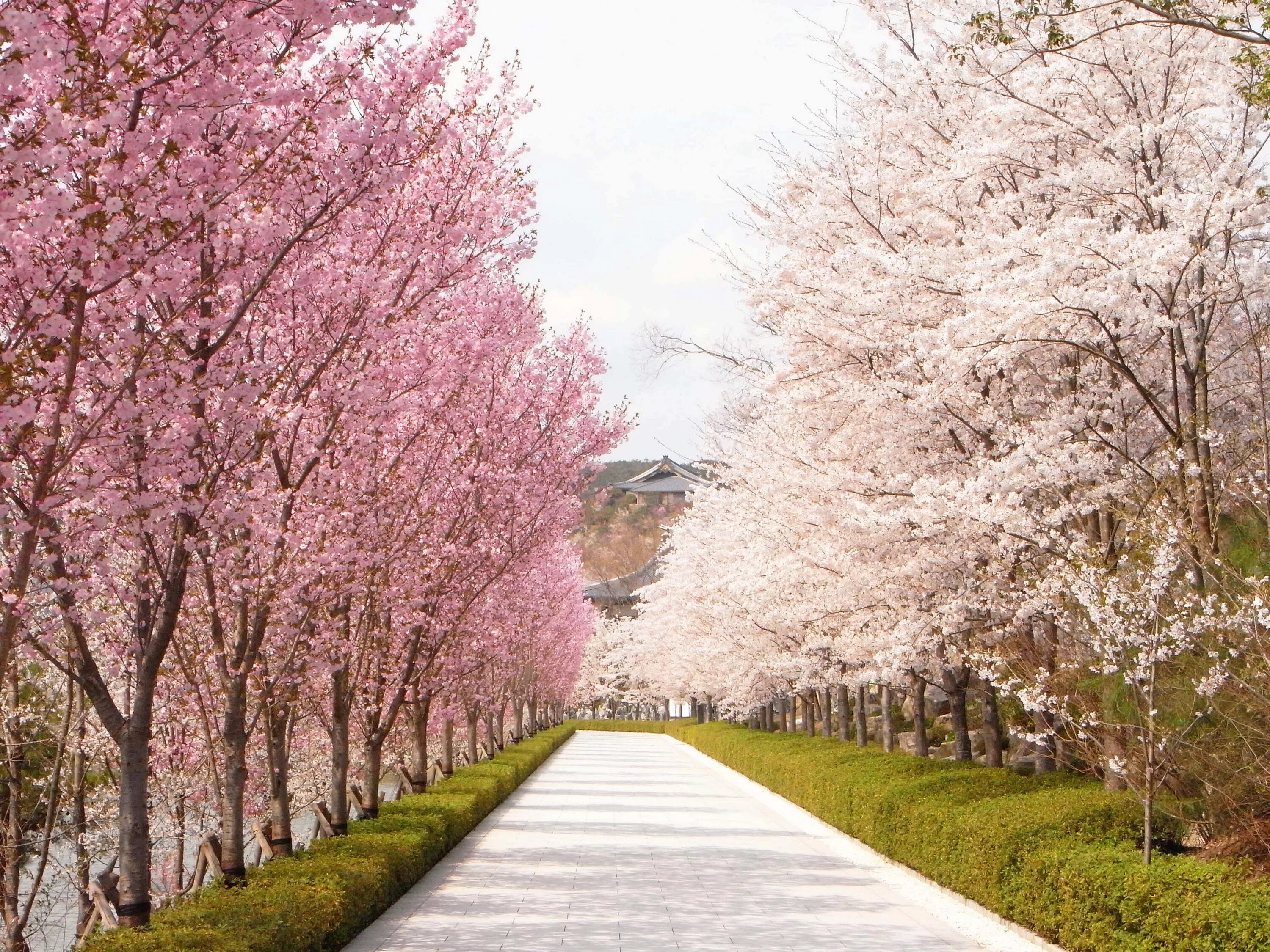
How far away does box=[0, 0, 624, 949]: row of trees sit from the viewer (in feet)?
17.6

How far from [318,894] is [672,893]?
446cm

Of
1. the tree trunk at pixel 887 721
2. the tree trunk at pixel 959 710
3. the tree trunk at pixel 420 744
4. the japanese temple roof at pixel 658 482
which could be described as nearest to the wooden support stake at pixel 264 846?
the tree trunk at pixel 420 744

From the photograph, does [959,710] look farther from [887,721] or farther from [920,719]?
[887,721]

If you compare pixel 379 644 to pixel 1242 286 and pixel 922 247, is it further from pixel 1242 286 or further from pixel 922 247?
pixel 1242 286

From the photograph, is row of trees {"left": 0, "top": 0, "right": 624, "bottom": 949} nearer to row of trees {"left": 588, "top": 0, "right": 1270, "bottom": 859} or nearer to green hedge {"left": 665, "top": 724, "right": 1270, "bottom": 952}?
row of trees {"left": 588, "top": 0, "right": 1270, "bottom": 859}

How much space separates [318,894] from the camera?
927 cm

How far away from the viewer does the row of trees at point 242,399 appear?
537cm

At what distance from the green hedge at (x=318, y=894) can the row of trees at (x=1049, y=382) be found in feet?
18.0

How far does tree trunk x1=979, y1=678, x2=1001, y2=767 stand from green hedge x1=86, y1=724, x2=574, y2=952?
22.4 feet

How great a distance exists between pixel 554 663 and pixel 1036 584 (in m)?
35.8

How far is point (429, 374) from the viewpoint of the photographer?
12258 millimetres

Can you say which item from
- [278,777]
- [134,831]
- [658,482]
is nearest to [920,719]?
[278,777]

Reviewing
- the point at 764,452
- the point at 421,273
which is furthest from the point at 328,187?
the point at 764,452

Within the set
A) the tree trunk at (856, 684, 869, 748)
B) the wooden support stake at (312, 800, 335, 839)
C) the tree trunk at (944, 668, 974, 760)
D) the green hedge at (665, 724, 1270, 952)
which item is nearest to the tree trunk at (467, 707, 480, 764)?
the tree trunk at (856, 684, 869, 748)
